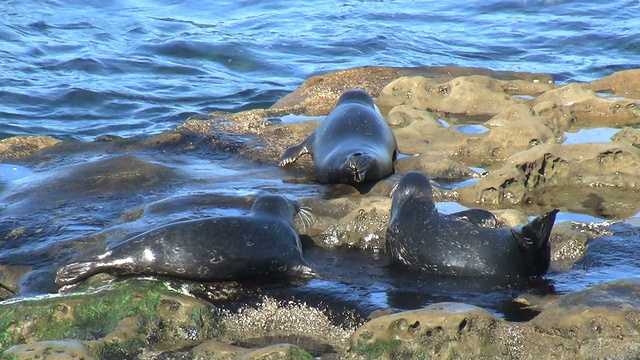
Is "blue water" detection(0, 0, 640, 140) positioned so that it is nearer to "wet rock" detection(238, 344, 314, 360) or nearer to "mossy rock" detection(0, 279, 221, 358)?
"mossy rock" detection(0, 279, 221, 358)

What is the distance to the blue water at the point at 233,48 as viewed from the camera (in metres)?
14.8

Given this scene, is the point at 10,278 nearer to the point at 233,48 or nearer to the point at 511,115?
the point at 511,115

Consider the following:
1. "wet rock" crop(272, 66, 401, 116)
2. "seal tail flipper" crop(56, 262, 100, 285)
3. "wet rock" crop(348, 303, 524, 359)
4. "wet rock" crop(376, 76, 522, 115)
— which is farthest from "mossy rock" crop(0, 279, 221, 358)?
"wet rock" crop(376, 76, 522, 115)

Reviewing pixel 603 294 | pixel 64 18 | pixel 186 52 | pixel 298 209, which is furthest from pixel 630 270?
pixel 64 18

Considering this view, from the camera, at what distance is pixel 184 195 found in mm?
8062

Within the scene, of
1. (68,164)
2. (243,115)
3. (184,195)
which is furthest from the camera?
(243,115)

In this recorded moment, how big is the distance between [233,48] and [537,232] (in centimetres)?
1225

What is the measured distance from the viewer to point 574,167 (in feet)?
28.2

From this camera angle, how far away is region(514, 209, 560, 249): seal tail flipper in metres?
6.19

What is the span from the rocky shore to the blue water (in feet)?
10.2

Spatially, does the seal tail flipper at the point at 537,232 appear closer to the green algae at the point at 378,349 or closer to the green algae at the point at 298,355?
the green algae at the point at 378,349

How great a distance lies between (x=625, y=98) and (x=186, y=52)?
8.49 metres

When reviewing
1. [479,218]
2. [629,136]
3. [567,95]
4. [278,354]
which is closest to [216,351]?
[278,354]

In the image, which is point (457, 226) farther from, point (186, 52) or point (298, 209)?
point (186, 52)
